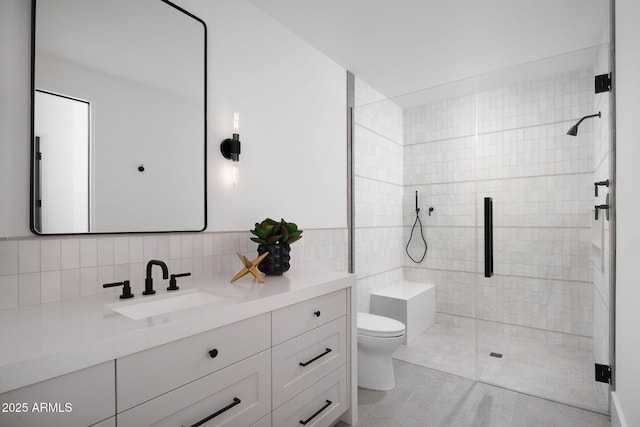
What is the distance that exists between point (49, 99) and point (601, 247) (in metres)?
2.94

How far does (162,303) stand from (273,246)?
24.6 inches

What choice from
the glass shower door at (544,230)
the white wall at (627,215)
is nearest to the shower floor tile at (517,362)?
the glass shower door at (544,230)

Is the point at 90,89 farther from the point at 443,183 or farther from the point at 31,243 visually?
the point at 443,183

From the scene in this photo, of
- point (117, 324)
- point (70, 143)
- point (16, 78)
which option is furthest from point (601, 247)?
point (16, 78)

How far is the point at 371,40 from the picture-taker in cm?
248

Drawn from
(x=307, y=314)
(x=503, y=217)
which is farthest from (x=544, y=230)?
(x=307, y=314)

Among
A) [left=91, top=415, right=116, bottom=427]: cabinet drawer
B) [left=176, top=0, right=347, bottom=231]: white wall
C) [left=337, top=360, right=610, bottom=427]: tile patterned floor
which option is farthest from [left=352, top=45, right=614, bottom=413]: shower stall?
[left=91, top=415, right=116, bottom=427]: cabinet drawer

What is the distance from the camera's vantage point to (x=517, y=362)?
2.37m

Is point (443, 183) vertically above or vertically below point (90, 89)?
below

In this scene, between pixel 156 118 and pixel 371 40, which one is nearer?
pixel 156 118

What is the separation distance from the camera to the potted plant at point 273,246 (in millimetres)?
1829

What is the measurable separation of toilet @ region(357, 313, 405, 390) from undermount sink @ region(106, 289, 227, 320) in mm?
1198

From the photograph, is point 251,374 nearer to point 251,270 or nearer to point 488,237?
point 251,270

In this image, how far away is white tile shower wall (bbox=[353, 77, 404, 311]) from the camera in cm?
288
